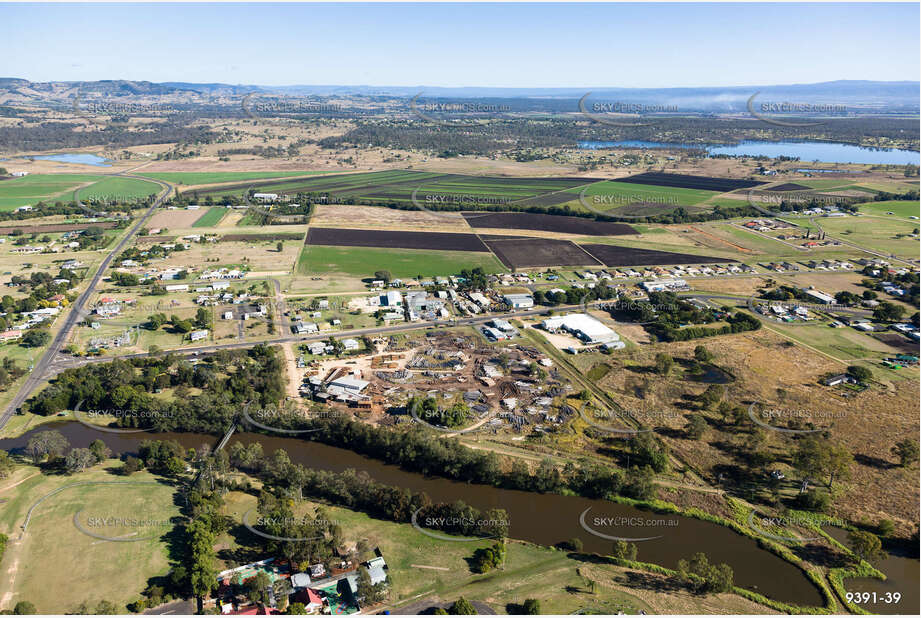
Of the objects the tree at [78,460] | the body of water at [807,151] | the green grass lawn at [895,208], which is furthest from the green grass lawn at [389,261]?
the body of water at [807,151]

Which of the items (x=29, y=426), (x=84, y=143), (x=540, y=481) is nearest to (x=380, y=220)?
(x=29, y=426)

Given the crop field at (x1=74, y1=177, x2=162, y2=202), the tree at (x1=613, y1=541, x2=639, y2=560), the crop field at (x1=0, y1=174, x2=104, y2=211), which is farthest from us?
the crop field at (x1=74, y1=177, x2=162, y2=202)

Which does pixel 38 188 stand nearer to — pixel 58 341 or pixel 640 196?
pixel 58 341

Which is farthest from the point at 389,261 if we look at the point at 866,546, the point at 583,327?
the point at 866,546

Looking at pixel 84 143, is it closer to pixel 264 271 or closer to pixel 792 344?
pixel 264 271

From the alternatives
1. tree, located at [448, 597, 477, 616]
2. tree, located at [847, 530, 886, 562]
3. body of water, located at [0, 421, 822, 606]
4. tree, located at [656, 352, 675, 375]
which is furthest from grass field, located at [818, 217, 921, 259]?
tree, located at [448, 597, 477, 616]

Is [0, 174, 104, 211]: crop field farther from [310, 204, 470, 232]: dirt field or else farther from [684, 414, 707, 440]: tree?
[684, 414, 707, 440]: tree

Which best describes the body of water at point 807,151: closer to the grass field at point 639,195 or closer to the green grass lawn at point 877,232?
the grass field at point 639,195
